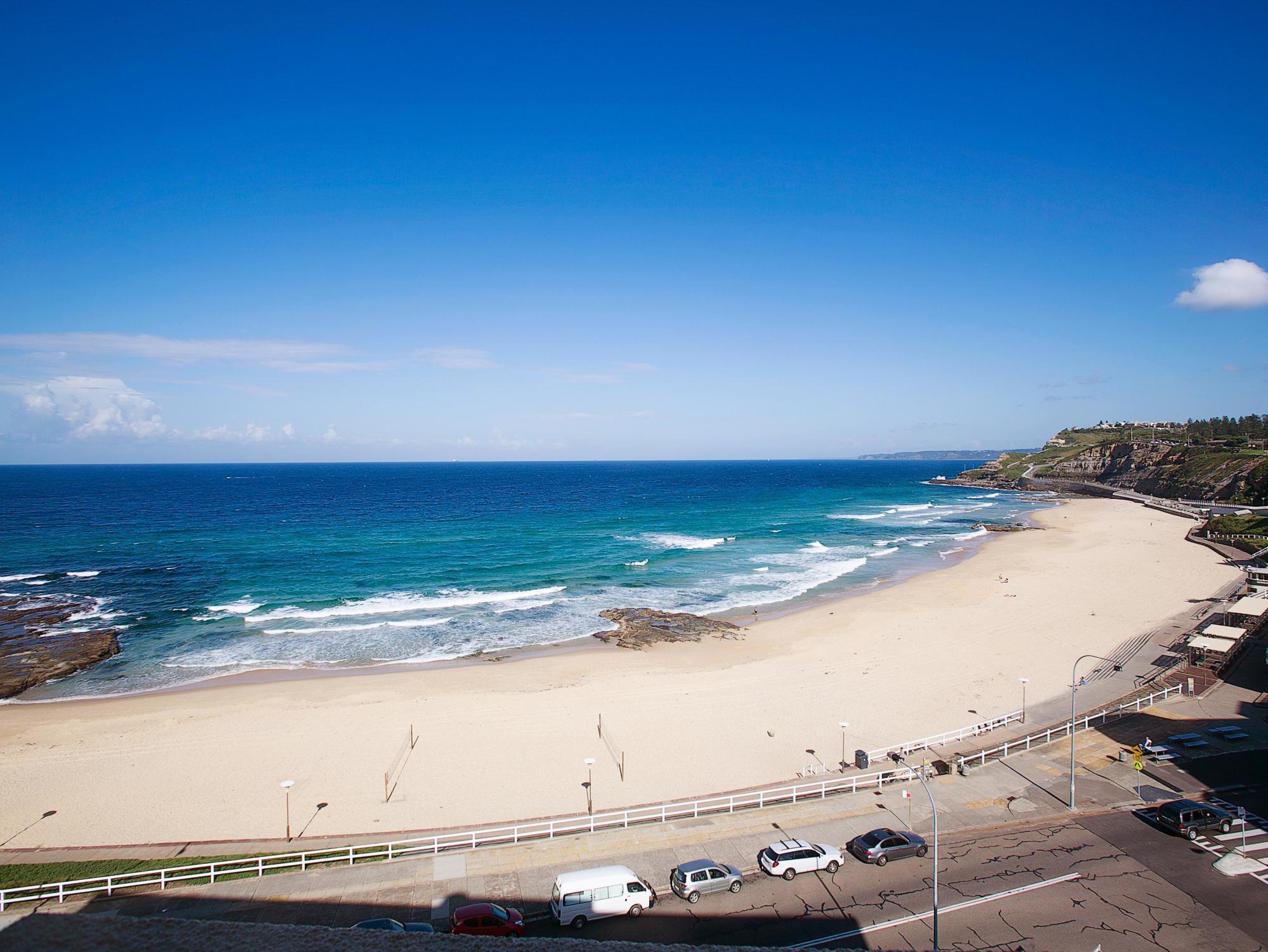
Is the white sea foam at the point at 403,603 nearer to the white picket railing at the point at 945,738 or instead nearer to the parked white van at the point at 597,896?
the white picket railing at the point at 945,738

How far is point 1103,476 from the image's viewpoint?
143 metres

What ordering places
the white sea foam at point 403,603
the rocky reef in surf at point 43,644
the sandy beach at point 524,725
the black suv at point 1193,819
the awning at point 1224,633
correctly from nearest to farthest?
the black suv at point 1193,819 < the sandy beach at point 524,725 < the awning at point 1224,633 < the rocky reef in surf at point 43,644 < the white sea foam at point 403,603

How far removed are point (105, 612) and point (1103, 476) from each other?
6735 inches

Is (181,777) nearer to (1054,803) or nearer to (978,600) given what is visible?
(1054,803)

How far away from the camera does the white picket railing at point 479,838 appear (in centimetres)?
1614

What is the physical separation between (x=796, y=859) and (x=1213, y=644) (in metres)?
27.8

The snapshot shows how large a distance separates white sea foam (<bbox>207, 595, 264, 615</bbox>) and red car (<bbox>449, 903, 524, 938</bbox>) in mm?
41285

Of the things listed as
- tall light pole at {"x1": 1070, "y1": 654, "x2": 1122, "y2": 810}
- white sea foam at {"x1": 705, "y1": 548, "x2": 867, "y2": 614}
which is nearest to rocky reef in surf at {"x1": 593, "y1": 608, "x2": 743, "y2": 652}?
white sea foam at {"x1": 705, "y1": 548, "x2": 867, "y2": 614}

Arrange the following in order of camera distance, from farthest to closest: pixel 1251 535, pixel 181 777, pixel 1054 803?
1. pixel 1251 535
2. pixel 181 777
3. pixel 1054 803

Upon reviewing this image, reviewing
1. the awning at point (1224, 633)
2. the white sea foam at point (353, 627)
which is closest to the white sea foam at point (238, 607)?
the white sea foam at point (353, 627)

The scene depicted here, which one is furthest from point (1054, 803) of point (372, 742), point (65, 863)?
point (65, 863)

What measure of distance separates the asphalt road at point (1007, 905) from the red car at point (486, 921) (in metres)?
0.59

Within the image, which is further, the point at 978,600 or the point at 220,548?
the point at 220,548

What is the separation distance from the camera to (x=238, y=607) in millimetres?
48531
